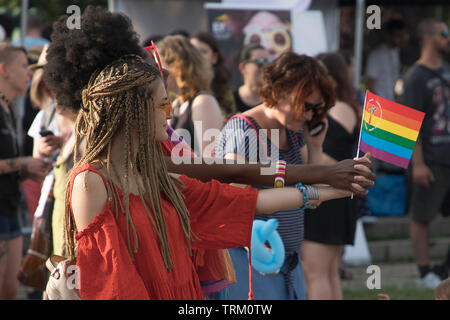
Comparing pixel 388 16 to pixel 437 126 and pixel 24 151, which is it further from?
pixel 24 151

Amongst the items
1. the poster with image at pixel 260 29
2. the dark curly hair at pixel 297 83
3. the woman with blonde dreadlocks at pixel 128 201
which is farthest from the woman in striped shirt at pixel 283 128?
the poster with image at pixel 260 29

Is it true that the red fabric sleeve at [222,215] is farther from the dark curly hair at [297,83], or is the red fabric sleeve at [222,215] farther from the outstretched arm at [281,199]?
the dark curly hair at [297,83]

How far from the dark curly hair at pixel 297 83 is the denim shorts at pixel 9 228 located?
1.91 metres

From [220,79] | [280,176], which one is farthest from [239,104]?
[280,176]

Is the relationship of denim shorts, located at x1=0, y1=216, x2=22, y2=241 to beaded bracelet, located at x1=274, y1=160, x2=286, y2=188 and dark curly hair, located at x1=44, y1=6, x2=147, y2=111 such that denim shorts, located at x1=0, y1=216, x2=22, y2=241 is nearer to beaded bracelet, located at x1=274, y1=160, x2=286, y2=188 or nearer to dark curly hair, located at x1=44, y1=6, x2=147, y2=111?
dark curly hair, located at x1=44, y1=6, x2=147, y2=111

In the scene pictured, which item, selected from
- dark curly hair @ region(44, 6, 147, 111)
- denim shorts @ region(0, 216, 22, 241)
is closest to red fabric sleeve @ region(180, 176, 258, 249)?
dark curly hair @ region(44, 6, 147, 111)

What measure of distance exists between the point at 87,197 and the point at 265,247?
4.64 ft

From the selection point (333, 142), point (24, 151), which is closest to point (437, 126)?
point (333, 142)

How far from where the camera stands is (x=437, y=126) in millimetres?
6355

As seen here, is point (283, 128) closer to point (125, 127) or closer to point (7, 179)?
point (125, 127)

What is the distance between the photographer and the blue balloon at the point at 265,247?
327 centimetres

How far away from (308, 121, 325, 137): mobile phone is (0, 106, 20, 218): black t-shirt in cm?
195

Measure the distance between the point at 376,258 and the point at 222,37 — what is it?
2734 mm

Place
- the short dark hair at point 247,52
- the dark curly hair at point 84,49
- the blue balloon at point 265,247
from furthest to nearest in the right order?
the short dark hair at point 247,52, the blue balloon at point 265,247, the dark curly hair at point 84,49
